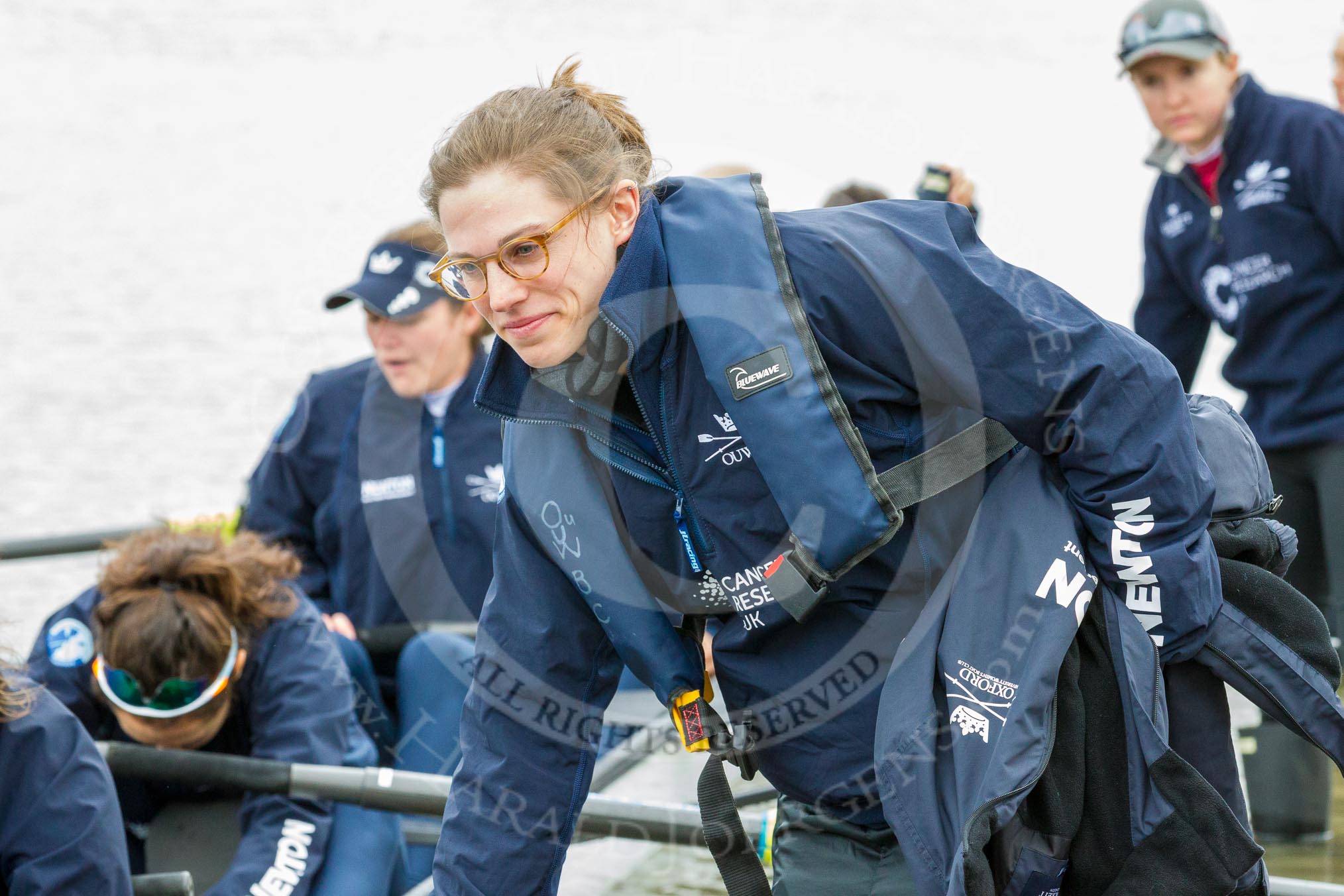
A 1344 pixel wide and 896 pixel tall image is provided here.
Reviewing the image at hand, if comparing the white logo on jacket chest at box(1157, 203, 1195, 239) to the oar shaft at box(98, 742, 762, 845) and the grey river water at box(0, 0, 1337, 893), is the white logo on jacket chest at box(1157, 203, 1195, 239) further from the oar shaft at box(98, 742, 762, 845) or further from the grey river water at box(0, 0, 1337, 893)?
the oar shaft at box(98, 742, 762, 845)

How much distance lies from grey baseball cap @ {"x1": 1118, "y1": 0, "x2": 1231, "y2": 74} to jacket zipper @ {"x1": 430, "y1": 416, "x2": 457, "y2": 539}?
6.05 feet

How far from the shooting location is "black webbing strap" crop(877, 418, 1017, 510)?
1691 mm

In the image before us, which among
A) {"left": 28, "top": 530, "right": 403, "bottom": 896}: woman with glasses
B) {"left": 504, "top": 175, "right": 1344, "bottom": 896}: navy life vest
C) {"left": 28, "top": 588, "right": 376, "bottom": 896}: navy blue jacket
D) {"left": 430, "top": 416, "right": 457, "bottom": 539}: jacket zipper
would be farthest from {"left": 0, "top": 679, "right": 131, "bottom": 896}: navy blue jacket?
{"left": 430, "top": 416, "right": 457, "bottom": 539}: jacket zipper

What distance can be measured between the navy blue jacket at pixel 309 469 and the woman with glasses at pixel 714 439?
6.76 feet

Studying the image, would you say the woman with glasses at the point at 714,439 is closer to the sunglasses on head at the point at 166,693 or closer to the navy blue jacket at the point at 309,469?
the sunglasses on head at the point at 166,693

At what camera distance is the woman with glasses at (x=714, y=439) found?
1.64 m

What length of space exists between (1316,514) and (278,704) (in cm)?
232

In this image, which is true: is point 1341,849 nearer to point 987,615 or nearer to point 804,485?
point 987,615

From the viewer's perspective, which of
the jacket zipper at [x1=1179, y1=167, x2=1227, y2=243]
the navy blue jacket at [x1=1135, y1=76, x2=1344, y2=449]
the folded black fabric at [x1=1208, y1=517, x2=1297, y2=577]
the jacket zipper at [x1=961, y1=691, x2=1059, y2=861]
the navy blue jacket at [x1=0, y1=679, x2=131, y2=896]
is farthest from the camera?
the jacket zipper at [x1=1179, y1=167, x2=1227, y2=243]

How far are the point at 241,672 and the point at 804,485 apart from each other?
1.72m

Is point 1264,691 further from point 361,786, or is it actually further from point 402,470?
point 402,470

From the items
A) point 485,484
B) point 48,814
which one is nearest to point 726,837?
point 48,814

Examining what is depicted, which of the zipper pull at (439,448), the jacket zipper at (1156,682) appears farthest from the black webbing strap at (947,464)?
the zipper pull at (439,448)

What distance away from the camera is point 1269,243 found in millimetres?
3371
